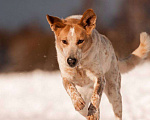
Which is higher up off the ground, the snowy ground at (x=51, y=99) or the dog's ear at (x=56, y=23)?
the dog's ear at (x=56, y=23)

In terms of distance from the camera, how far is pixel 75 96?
150 inches

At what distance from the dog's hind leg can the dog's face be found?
1050mm

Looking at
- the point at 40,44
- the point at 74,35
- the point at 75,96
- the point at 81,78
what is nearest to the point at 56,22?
the point at 74,35

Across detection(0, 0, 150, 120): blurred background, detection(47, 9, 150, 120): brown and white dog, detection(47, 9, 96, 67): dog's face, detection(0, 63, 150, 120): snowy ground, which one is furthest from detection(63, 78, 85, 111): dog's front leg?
detection(0, 0, 150, 120): blurred background

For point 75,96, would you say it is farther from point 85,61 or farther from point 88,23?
point 88,23

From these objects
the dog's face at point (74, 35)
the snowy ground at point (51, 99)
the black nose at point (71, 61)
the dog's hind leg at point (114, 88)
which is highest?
the dog's face at point (74, 35)

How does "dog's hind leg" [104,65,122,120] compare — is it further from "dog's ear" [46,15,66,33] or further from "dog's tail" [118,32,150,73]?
"dog's ear" [46,15,66,33]

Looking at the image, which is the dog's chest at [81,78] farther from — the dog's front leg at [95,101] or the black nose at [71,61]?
the black nose at [71,61]

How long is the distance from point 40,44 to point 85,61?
19.3 feet

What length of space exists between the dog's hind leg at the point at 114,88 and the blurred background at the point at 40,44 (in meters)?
2.04

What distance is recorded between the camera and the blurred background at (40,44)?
738 cm

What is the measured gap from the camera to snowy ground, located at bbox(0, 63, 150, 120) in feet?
21.2

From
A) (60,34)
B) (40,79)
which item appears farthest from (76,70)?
(40,79)

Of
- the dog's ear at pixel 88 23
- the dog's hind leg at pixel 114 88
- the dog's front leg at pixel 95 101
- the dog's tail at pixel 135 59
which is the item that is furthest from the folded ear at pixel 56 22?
the dog's tail at pixel 135 59
